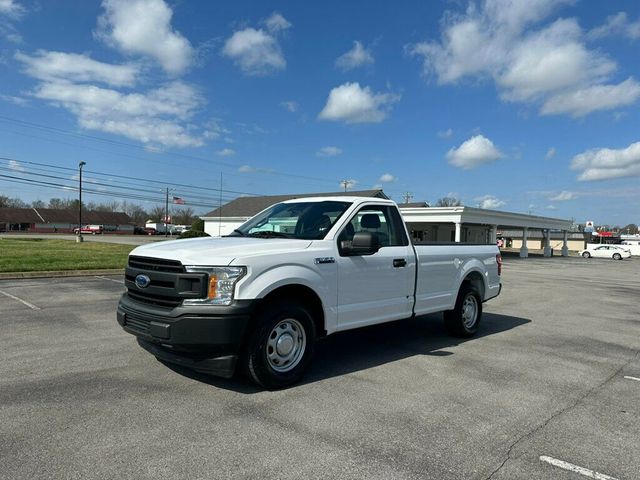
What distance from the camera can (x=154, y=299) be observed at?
15.4 feet

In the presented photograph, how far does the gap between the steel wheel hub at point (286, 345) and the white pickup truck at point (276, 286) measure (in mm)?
10

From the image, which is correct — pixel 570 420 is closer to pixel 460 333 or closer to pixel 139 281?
pixel 460 333

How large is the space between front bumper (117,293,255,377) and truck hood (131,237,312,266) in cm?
45

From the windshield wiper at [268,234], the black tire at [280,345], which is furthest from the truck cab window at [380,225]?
the black tire at [280,345]

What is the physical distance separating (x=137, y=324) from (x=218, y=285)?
1.07 metres

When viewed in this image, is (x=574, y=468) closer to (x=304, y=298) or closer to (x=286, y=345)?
(x=286, y=345)

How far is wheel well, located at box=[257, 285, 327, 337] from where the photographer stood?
15.4ft

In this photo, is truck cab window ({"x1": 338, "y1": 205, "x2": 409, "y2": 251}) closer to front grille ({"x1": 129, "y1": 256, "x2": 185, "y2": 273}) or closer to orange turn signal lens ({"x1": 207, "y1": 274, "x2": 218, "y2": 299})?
orange turn signal lens ({"x1": 207, "y1": 274, "x2": 218, "y2": 299})

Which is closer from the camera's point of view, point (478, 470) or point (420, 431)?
point (478, 470)

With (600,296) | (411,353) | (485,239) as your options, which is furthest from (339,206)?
(485,239)

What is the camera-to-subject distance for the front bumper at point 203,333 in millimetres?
4246

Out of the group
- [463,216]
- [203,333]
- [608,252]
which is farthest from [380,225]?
[608,252]

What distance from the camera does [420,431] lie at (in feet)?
12.7

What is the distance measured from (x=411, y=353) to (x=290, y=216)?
2.49 m
